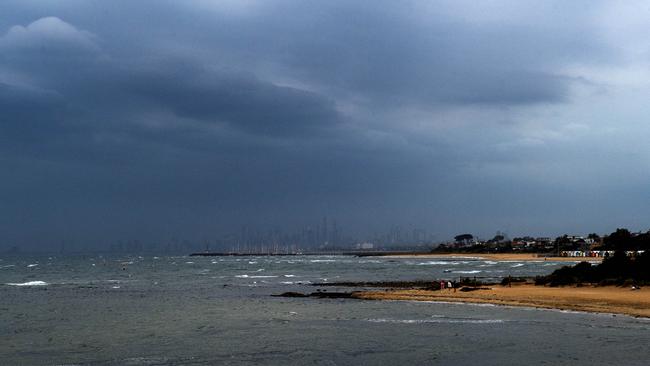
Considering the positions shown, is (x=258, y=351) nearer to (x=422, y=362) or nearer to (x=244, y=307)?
(x=422, y=362)

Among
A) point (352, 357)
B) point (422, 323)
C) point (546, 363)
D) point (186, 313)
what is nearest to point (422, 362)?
point (352, 357)

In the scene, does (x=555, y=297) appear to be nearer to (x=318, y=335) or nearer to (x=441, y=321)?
(x=441, y=321)

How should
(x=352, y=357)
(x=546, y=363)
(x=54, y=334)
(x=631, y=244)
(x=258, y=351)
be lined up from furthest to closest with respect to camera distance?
(x=631, y=244) → (x=54, y=334) → (x=258, y=351) → (x=352, y=357) → (x=546, y=363)

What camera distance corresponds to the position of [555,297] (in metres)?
48.3

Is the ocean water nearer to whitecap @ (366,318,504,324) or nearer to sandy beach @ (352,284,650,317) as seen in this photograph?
whitecap @ (366,318,504,324)

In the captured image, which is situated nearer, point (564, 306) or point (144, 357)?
point (144, 357)

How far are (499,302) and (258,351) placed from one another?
25.6 metres

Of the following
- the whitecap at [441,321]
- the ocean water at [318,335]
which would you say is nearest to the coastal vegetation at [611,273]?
the ocean water at [318,335]

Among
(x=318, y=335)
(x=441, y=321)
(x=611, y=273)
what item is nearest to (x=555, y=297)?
(x=611, y=273)

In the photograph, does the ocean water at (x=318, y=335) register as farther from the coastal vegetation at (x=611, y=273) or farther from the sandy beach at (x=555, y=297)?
the coastal vegetation at (x=611, y=273)

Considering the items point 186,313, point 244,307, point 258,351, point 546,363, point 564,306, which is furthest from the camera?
point 244,307

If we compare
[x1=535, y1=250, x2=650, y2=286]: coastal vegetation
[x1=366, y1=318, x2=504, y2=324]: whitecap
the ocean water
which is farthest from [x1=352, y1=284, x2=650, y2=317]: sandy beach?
[x1=366, y1=318, x2=504, y2=324]: whitecap

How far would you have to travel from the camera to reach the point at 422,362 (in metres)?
25.5

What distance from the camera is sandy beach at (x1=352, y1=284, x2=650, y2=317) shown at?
41.0 metres
